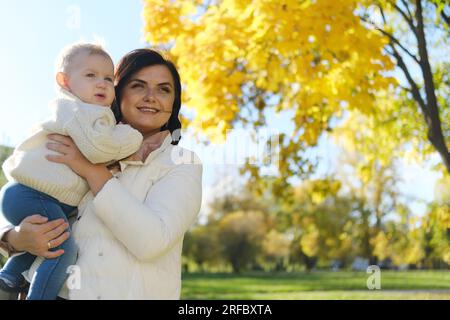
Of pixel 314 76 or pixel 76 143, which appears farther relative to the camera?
pixel 314 76

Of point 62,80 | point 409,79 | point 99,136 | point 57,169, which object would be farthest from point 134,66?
point 409,79

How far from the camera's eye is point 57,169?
1938 mm

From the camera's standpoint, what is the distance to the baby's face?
2082 mm

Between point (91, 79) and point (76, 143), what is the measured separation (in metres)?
0.29

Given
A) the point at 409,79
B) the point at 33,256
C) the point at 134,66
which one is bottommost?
the point at 33,256

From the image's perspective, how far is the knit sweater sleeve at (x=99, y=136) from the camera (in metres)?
1.93

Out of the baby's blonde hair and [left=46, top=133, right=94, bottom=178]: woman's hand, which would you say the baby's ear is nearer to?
the baby's blonde hair

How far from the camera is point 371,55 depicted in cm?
548

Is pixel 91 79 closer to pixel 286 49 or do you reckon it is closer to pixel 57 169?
pixel 57 169

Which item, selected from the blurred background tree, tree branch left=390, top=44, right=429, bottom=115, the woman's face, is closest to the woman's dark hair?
the woman's face

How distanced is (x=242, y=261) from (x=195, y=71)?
909 inches

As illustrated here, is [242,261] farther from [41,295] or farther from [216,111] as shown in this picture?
[41,295]

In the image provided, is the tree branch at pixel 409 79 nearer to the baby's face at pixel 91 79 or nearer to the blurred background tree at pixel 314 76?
the blurred background tree at pixel 314 76
